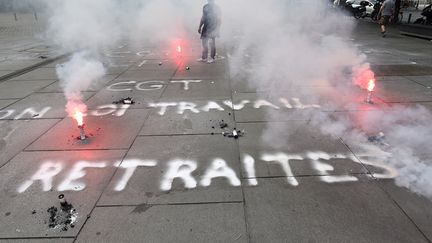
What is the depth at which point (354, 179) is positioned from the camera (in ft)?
11.5

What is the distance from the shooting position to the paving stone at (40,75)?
7.85 meters

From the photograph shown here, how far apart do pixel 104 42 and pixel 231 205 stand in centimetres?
1128

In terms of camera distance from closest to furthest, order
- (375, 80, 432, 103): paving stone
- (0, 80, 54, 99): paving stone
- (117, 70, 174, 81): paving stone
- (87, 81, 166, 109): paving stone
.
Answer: (375, 80, 432, 103): paving stone < (87, 81, 166, 109): paving stone < (0, 80, 54, 99): paving stone < (117, 70, 174, 81): paving stone

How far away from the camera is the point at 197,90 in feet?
21.9

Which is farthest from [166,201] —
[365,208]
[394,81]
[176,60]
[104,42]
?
[104,42]

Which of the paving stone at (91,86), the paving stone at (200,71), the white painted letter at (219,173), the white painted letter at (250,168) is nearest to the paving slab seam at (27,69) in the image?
the paving stone at (91,86)

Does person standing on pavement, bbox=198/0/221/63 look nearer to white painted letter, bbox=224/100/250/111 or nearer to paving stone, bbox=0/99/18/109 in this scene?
white painted letter, bbox=224/100/250/111

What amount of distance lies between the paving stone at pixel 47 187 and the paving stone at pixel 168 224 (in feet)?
0.66

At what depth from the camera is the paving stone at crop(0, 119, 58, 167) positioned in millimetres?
4281

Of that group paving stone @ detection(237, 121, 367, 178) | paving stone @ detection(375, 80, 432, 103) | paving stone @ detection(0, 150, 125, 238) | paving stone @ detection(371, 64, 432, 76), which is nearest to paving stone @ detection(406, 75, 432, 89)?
paving stone @ detection(375, 80, 432, 103)

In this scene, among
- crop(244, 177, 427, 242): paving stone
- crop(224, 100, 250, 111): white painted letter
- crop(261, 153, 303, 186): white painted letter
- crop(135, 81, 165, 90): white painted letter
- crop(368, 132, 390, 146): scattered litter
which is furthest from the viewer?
crop(135, 81, 165, 90): white painted letter

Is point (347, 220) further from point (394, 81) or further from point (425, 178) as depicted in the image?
point (394, 81)

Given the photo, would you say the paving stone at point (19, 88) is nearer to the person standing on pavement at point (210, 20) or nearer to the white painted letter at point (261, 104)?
the person standing on pavement at point (210, 20)

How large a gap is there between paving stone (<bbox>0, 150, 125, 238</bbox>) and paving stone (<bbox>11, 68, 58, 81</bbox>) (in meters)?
4.29
